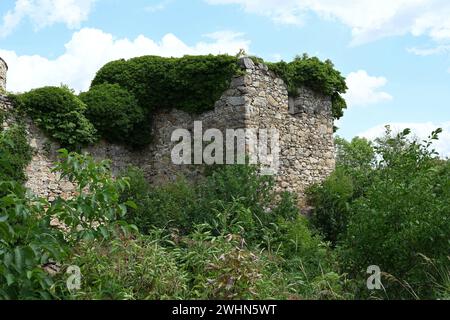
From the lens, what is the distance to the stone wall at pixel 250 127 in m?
10.6

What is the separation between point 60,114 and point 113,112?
1.02 m

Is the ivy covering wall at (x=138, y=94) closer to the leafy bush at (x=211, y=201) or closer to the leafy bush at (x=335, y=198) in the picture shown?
the leafy bush at (x=211, y=201)

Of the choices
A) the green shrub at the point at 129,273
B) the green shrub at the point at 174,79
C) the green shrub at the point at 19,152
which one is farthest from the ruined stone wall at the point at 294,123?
the green shrub at the point at 129,273

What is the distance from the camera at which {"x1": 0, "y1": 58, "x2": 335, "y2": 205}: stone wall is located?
10578mm

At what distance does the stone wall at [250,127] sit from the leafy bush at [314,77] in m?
0.16

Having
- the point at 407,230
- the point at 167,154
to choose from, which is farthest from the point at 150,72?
the point at 407,230

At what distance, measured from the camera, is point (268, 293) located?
544 cm

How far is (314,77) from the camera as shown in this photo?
12289mm

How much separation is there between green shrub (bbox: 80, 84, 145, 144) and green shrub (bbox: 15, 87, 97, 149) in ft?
0.84

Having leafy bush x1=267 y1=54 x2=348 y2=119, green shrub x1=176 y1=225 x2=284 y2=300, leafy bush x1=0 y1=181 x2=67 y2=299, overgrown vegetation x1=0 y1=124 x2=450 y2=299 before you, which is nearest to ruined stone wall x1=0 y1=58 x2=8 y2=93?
leafy bush x1=267 y1=54 x2=348 y2=119

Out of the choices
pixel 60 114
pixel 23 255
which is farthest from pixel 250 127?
pixel 23 255
